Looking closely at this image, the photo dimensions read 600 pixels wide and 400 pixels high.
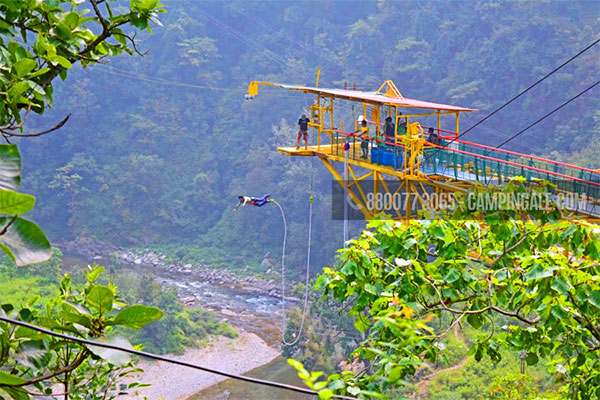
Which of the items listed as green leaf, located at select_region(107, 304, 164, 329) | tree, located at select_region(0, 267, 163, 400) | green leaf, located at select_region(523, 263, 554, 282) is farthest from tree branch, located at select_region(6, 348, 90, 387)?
green leaf, located at select_region(523, 263, 554, 282)

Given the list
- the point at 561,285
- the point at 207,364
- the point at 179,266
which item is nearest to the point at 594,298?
the point at 561,285

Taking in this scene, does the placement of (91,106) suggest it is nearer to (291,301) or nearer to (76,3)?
(291,301)

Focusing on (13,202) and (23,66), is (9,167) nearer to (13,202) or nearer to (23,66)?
(13,202)

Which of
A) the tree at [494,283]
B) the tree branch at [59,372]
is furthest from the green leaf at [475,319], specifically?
the tree branch at [59,372]

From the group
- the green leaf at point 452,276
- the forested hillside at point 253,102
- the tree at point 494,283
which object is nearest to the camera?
the tree at point 494,283

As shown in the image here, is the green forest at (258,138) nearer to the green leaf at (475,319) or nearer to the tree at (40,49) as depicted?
the green leaf at (475,319)

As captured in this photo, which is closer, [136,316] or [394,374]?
[136,316]
